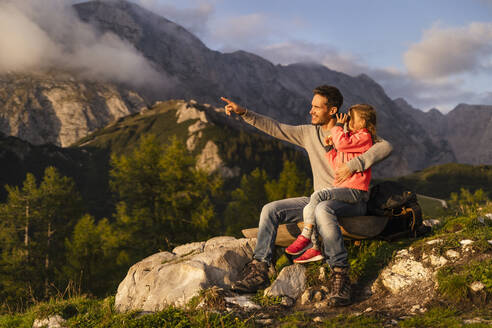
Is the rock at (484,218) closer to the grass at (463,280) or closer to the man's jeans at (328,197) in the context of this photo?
the grass at (463,280)

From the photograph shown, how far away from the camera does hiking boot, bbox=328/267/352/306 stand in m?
4.52

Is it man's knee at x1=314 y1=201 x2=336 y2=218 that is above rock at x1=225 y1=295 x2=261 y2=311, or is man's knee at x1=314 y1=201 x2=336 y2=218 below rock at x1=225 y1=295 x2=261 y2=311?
above

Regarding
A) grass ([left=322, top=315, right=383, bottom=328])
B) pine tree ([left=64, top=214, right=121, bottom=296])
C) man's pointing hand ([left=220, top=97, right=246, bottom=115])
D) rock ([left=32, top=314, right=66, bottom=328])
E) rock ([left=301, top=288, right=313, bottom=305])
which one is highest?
man's pointing hand ([left=220, top=97, right=246, bottom=115])

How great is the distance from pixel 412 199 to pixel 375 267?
1.25m

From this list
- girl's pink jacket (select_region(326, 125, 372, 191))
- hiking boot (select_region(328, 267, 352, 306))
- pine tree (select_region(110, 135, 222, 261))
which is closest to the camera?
hiking boot (select_region(328, 267, 352, 306))

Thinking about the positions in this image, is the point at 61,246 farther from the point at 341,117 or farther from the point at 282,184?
the point at 341,117

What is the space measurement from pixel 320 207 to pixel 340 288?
1.11 m

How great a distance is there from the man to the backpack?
0.31 metres

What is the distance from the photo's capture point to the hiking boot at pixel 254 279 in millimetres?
5191

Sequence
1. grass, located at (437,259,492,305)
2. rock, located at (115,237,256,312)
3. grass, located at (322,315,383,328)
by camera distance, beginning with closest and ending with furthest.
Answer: grass, located at (322,315,383,328), grass, located at (437,259,492,305), rock, located at (115,237,256,312)

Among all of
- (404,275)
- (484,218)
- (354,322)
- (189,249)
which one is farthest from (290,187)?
(354,322)

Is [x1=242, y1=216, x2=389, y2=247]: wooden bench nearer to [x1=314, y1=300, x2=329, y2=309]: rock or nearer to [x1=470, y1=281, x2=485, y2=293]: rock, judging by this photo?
[x1=314, y1=300, x2=329, y2=309]: rock

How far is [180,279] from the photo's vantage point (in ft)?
19.3

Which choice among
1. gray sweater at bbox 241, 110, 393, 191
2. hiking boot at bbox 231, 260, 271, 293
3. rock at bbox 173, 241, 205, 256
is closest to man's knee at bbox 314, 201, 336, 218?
gray sweater at bbox 241, 110, 393, 191
